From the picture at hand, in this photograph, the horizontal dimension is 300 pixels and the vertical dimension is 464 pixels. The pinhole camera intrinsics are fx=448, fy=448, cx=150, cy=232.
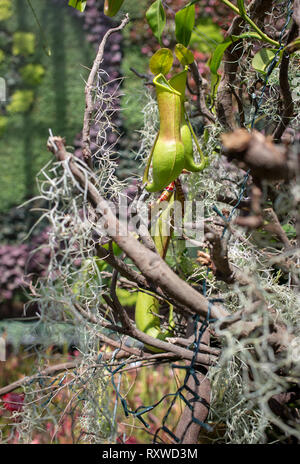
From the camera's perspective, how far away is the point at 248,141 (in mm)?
315

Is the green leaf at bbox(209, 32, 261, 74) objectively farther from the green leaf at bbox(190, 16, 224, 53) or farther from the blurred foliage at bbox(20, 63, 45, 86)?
the blurred foliage at bbox(20, 63, 45, 86)

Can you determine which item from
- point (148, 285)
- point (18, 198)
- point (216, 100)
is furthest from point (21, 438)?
point (18, 198)

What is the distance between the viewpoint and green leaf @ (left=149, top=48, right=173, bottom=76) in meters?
0.52

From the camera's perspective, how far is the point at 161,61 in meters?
0.52

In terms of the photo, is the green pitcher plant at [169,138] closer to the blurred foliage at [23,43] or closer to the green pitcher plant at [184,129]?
the green pitcher plant at [184,129]

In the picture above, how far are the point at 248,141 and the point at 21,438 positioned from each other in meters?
0.44

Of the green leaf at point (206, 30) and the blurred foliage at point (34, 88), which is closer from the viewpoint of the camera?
the green leaf at point (206, 30)

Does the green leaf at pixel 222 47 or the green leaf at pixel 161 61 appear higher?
the green leaf at pixel 222 47

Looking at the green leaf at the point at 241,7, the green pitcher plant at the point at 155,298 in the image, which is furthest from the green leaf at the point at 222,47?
the green pitcher plant at the point at 155,298

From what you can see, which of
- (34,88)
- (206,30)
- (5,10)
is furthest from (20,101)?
(206,30)

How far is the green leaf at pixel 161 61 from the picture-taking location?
515 mm

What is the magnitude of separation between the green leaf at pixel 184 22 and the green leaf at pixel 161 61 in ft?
0.14

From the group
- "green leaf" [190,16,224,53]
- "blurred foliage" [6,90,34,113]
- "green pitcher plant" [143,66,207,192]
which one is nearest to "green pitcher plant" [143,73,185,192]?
"green pitcher plant" [143,66,207,192]

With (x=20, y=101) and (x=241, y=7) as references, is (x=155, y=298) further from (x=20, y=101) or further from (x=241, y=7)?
(x=20, y=101)
